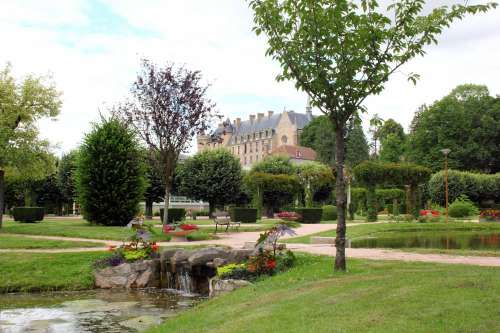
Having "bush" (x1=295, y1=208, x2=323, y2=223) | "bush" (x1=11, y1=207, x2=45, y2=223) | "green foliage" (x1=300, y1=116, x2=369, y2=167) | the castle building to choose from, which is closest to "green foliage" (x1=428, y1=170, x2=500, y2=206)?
"bush" (x1=295, y1=208, x2=323, y2=223)

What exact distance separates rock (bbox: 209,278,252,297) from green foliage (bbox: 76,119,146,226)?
1761 centimetres

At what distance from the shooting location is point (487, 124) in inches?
2336

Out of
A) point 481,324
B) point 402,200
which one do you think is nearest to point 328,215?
point 402,200

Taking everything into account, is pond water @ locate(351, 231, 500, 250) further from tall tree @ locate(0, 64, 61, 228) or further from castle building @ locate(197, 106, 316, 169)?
castle building @ locate(197, 106, 316, 169)

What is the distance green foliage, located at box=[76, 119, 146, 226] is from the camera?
27.4 m

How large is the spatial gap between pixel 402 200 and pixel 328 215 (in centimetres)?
990

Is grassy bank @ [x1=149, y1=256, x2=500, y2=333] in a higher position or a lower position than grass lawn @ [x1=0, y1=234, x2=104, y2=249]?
higher

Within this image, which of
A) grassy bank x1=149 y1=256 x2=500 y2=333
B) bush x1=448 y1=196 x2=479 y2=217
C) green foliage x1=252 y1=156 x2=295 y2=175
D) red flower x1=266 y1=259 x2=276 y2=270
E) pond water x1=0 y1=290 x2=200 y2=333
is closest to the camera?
grassy bank x1=149 y1=256 x2=500 y2=333

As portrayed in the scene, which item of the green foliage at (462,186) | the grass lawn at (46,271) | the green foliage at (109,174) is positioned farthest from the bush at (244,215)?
the green foliage at (462,186)

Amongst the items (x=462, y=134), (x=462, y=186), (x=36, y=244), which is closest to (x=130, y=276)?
(x=36, y=244)

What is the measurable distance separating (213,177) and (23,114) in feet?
72.5

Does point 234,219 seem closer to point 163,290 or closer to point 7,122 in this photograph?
point 7,122

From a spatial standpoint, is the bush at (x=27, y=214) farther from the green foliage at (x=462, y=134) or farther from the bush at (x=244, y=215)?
the green foliage at (x=462, y=134)

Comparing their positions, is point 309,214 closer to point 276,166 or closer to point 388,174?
point 388,174
